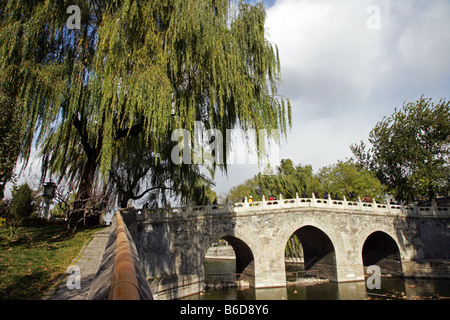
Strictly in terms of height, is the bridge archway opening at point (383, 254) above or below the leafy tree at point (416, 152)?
below

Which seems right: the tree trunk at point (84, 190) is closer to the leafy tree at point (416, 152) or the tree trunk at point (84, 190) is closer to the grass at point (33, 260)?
the grass at point (33, 260)

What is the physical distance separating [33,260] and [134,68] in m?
6.29

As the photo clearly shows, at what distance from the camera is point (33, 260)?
21.2 feet

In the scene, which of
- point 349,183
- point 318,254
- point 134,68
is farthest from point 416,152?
point 134,68

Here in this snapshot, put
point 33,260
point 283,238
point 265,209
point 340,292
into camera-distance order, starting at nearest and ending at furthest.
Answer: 1. point 33,260
2. point 340,292
3. point 283,238
4. point 265,209

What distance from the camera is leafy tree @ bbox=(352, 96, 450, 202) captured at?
83.0ft

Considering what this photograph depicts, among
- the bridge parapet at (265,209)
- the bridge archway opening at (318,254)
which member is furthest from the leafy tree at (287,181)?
the bridge parapet at (265,209)

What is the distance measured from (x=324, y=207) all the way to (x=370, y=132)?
→ 55.6 feet

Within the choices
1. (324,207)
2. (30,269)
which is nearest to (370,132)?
(324,207)

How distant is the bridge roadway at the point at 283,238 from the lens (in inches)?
671

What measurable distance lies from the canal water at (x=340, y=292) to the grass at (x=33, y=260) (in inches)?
349

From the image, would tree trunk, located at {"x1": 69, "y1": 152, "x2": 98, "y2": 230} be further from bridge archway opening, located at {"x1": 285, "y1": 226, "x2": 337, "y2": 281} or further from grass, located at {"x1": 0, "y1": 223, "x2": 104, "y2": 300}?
bridge archway opening, located at {"x1": 285, "y1": 226, "x2": 337, "y2": 281}

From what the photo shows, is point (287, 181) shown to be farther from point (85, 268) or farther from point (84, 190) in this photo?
point (85, 268)

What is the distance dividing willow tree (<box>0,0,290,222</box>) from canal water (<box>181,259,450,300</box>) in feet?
33.4
